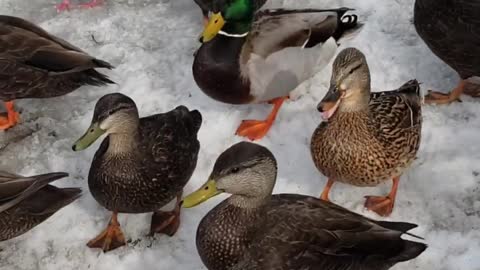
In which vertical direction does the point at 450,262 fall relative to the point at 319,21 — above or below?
below

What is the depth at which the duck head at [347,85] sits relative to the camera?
3859 millimetres

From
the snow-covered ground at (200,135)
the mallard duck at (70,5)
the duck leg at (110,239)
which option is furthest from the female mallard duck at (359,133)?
the mallard duck at (70,5)

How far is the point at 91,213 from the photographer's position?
4.37 m

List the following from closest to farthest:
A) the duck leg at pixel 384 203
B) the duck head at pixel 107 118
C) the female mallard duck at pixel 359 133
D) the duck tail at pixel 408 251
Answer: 1. the duck tail at pixel 408 251
2. the duck head at pixel 107 118
3. the female mallard duck at pixel 359 133
4. the duck leg at pixel 384 203

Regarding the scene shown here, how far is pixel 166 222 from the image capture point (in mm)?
4238

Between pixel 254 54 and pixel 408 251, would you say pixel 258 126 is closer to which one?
pixel 254 54

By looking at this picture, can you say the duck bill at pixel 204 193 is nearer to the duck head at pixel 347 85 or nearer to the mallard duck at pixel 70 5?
the duck head at pixel 347 85

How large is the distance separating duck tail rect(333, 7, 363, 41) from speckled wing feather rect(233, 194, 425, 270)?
1.73 metres

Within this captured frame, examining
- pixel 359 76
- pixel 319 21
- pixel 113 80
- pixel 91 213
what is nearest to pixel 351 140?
pixel 359 76

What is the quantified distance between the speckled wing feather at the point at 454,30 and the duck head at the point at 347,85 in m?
0.98

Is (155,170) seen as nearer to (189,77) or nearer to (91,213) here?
(91,213)

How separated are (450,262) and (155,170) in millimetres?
1666

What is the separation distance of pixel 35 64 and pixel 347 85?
80.0 inches

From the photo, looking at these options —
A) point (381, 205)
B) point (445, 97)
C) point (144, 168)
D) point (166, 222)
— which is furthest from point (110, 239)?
point (445, 97)
